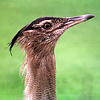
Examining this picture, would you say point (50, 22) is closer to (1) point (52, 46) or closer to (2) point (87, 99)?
(1) point (52, 46)

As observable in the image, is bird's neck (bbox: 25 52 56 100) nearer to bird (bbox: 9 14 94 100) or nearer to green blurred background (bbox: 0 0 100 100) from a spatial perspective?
bird (bbox: 9 14 94 100)

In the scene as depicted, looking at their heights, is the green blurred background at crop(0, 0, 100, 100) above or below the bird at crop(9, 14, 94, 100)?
above

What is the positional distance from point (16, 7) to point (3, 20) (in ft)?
1.83

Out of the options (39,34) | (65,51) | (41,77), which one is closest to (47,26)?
(39,34)

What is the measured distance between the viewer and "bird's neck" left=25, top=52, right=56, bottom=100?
7.05 feet

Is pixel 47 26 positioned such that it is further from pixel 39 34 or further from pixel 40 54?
pixel 40 54

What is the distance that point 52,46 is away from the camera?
2180mm

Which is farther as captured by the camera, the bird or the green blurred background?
the green blurred background

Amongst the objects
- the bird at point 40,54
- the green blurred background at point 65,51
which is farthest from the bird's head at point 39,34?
the green blurred background at point 65,51

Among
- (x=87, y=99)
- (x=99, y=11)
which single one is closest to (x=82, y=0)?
(x=99, y=11)

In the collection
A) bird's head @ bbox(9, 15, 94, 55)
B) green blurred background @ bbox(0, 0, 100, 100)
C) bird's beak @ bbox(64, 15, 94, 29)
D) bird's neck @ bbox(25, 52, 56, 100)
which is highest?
green blurred background @ bbox(0, 0, 100, 100)

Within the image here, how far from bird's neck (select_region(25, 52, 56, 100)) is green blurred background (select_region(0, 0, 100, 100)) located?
1122 millimetres

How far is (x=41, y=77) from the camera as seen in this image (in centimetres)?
217

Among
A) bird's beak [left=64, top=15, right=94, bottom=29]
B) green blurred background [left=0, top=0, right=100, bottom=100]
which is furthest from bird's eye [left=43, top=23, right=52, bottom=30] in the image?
green blurred background [left=0, top=0, right=100, bottom=100]
